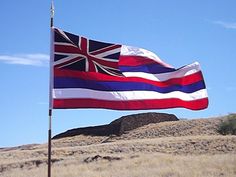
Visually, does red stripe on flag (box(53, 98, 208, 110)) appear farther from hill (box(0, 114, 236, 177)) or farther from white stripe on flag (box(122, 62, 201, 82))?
hill (box(0, 114, 236, 177))

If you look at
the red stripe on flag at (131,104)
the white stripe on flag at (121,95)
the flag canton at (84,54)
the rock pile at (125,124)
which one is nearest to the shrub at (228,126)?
the rock pile at (125,124)

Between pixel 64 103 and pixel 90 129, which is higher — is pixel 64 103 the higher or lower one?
the lower one

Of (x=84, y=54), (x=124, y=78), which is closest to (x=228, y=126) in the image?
(x=124, y=78)

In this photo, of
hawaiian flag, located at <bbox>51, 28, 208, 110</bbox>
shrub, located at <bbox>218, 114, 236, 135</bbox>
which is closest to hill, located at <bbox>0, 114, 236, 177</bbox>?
shrub, located at <bbox>218, 114, 236, 135</bbox>

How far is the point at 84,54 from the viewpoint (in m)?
15.7

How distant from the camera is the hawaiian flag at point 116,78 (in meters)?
15.3

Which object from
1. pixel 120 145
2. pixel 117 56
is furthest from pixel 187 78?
pixel 120 145

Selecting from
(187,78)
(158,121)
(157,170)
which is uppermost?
(158,121)

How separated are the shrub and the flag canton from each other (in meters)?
32.7

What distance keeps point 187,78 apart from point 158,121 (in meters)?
44.5

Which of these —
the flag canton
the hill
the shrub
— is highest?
the shrub

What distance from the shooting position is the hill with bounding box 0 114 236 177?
24391 millimetres

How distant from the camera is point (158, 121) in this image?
199 ft

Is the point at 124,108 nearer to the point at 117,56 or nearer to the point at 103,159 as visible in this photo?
the point at 117,56
